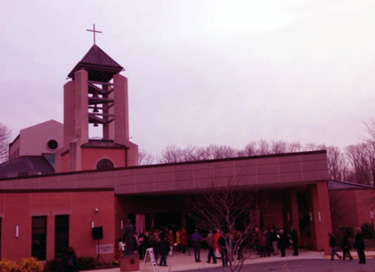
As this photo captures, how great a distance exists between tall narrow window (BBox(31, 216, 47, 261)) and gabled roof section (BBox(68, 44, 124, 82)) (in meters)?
18.0

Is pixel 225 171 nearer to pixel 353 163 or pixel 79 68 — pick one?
pixel 79 68

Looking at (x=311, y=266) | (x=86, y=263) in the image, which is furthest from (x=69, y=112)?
(x=311, y=266)

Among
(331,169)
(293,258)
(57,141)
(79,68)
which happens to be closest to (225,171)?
(293,258)

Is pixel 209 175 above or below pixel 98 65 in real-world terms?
below

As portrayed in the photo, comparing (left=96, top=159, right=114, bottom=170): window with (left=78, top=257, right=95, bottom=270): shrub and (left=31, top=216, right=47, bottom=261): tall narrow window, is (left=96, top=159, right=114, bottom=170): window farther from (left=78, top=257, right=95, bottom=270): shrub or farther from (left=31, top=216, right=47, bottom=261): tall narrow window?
(left=78, top=257, right=95, bottom=270): shrub

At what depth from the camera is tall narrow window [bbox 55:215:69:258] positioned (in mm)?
22969

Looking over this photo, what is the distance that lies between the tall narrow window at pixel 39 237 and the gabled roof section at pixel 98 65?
18.0 metres

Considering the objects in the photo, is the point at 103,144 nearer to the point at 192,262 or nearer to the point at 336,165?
the point at 192,262

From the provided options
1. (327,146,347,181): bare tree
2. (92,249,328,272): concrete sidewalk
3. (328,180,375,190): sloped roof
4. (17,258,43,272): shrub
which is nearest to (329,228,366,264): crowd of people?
(92,249,328,272): concrete sidewalk

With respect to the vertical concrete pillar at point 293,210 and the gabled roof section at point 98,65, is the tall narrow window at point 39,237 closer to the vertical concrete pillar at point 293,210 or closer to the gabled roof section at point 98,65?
the vertical concrete pillar at point 293,210

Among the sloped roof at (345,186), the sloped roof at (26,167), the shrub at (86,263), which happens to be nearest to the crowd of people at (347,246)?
the shrub at (86,263)

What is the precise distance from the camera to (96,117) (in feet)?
125

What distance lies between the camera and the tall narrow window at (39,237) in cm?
2231

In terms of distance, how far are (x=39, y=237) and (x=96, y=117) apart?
674 inches
